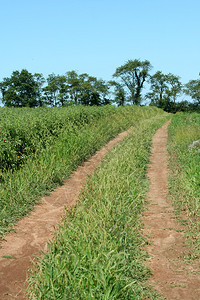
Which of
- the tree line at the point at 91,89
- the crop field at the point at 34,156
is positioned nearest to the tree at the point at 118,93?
the tree line at the point at 91,89

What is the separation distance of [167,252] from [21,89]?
59586 mm

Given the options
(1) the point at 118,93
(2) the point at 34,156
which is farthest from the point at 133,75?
(2) the point at 34,156

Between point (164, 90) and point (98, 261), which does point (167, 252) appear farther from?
point (164, 90)

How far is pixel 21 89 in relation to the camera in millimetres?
59844

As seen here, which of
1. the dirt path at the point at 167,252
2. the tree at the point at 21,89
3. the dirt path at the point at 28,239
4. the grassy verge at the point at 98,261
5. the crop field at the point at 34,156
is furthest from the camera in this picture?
the tree at the point at 21,89

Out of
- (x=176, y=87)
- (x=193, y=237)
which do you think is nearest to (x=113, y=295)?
(x=193, y=237)

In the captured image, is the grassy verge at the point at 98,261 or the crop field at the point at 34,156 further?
the crop field at the point at 34,156

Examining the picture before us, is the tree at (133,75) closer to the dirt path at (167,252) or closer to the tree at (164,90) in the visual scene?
the tree at (164,90)

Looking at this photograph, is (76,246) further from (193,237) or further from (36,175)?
(36,175)

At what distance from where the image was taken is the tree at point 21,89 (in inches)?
2315

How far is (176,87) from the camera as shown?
72562 mm

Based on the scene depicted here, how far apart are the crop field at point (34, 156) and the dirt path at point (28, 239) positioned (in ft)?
0.77

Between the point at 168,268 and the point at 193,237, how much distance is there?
1152mm

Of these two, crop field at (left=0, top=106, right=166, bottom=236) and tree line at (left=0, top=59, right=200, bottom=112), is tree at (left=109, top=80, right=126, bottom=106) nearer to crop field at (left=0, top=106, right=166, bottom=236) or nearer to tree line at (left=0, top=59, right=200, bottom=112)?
tree line at (left=0, top=59, right=200, bottom=112)
